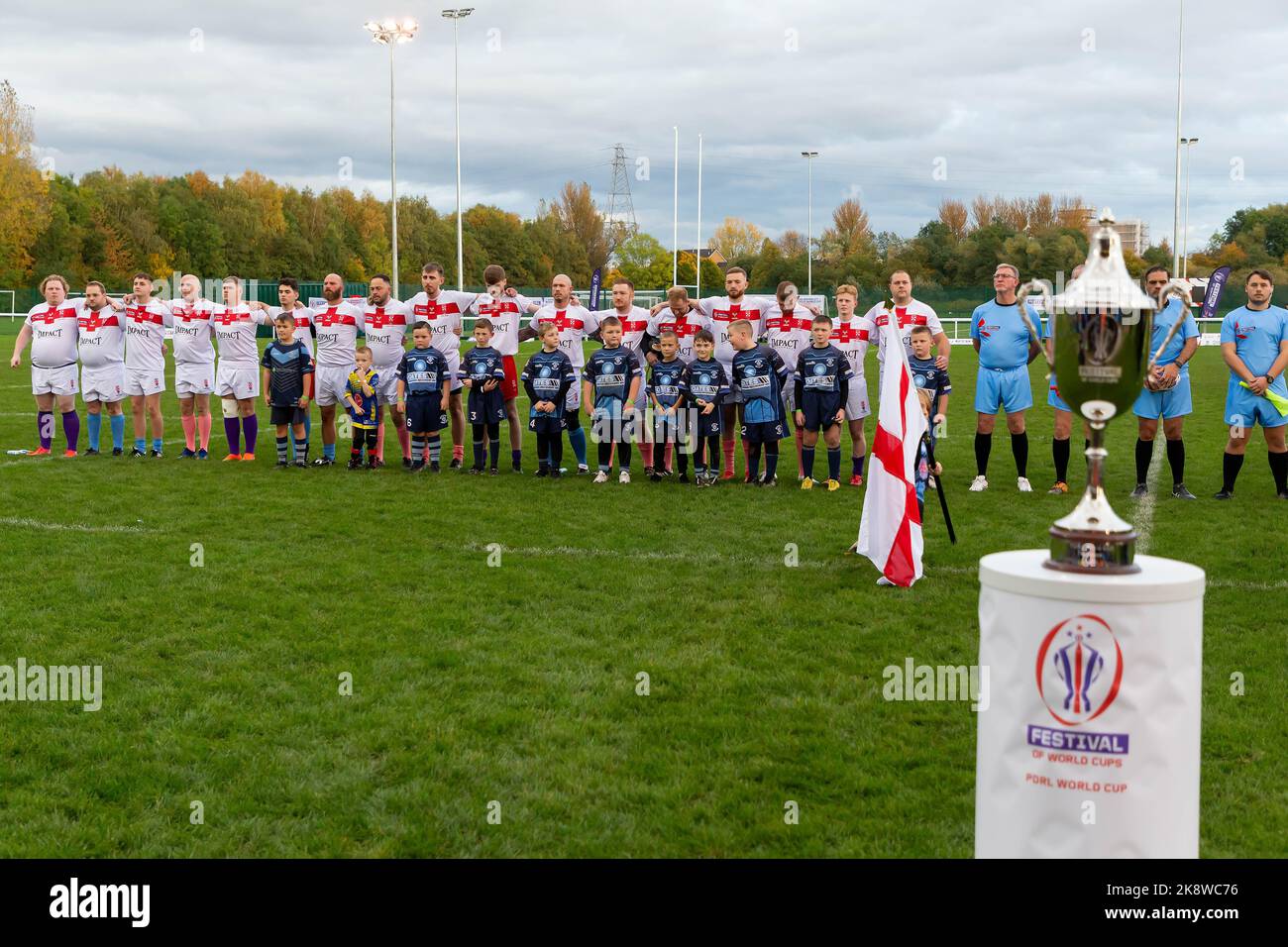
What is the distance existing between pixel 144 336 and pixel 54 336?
90 cm

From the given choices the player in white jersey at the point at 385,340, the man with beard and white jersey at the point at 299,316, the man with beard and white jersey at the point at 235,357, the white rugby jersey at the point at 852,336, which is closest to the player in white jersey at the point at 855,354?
the white rugby jersey at the point at 852,336

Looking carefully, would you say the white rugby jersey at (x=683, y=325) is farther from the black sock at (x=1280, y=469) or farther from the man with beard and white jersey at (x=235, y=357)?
the black sock at (x=1280, y=469)

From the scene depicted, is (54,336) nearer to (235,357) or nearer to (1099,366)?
(235,357)

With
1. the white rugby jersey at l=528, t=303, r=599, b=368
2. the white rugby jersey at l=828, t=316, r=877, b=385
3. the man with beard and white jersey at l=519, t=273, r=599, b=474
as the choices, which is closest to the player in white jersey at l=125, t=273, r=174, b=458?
the man with beard and white jersey at l=519, t=273, r=599, b=474

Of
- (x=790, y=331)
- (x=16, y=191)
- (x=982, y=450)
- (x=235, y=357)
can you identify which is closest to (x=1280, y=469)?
(x=982, y=450)

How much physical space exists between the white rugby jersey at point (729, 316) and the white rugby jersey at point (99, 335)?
639cm

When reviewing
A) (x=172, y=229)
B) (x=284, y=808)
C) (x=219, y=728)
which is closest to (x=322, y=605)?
(x=219, y=728)

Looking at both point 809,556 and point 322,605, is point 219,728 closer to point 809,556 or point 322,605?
point 322,605

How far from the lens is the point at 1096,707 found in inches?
108

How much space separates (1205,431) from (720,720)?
42.2 feet

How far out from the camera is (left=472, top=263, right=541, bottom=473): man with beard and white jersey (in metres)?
12.6

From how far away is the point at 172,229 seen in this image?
234ft
